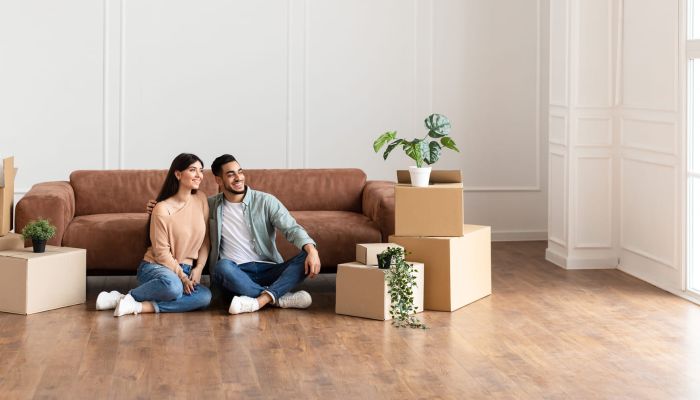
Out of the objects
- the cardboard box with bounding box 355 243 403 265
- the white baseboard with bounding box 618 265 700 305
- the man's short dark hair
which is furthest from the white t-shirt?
the white baseboard with bounding box 618 265 700 305

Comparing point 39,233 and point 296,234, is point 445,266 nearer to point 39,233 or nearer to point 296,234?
point 296,234

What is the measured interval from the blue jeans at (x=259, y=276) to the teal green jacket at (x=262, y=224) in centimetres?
7

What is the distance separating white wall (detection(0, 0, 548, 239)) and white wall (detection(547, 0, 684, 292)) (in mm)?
1130

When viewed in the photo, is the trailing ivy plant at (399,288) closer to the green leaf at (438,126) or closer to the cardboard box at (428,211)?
the cardboard box at (428,211)

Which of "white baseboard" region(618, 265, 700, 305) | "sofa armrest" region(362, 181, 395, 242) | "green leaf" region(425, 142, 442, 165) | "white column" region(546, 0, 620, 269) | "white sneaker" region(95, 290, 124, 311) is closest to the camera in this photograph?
"white sneaker" region(95, 290, 124, 311)

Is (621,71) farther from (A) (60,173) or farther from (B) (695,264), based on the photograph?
(A) (60,173)

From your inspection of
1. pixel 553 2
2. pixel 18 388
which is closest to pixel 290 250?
pixel 18 388

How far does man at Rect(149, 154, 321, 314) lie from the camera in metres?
5.38

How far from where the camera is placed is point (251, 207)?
18.0ft

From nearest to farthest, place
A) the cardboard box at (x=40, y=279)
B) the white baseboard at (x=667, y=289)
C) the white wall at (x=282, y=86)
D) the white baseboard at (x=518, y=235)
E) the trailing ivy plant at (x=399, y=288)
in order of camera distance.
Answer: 1. the trailing ivy plant at (x=399, y=288)
2. the cardboard box at (x=40, y=279)
3. the white baseboard at (x=667, y=289)
4. the white wall at (x=282, y=86)
5. the white baseboard at (x=518, y=235)

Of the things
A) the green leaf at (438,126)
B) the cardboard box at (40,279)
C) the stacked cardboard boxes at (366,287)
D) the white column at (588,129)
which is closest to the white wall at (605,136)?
the white column at (588,129)

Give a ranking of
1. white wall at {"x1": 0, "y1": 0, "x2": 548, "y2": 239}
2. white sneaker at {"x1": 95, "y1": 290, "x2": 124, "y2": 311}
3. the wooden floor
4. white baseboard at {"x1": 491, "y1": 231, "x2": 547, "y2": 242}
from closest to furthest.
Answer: the wooden floor < white sneaker at {"x1": 95, "y1": 290, "x2": 124, "y2": 311} < white wall at {"x1": 0, "y1": 0, "x2": 548, "y2": 239} < white baseboard at {"x1": 491, "y1": 231, "x2": 547, "y2": 242}

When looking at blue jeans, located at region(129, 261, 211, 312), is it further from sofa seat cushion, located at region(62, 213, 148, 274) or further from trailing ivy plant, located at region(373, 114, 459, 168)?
trailing ivy plant, located at region(373, 114, 459, 168)

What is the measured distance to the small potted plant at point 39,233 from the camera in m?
5.24
